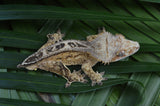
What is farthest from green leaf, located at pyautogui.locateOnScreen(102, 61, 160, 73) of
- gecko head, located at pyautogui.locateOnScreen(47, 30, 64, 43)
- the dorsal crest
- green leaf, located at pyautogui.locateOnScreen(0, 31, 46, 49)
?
green leaf, located at pyautogui.locateOnScreen(0, 31, 46, 49)

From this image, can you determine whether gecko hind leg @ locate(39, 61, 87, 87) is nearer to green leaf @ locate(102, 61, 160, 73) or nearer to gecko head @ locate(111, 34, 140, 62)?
green leaf @ locate(102, 61, 160, 73)

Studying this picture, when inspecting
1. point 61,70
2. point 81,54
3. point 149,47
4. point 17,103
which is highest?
point 149,47

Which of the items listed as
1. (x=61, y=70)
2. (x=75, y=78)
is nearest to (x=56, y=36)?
(x=61, y=70)

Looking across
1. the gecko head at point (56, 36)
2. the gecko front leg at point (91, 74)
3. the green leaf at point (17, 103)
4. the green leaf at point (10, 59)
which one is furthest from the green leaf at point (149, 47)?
the green leaf at point (10, 59)

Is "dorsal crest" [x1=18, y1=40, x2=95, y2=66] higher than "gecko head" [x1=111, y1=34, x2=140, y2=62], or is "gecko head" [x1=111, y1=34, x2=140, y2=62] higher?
"gecko head" [x1=111, y1=34, x2=140, y2=62]

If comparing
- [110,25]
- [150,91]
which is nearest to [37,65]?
[110,25]

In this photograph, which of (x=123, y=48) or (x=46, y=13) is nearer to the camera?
(x=46, y=13)

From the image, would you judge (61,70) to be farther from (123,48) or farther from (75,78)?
(123,48)
